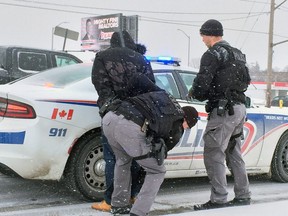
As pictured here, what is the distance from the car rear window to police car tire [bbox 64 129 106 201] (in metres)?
0.62

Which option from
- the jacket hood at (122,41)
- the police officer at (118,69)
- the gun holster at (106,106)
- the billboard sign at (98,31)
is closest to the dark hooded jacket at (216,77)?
the police officer at (118,69)

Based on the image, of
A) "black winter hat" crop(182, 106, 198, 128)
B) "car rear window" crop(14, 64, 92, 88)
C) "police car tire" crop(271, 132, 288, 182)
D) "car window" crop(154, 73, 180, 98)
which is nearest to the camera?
"black winter hat" crop(182, 106, 198, 128)

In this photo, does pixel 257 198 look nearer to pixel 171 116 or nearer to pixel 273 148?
pixel 273 148

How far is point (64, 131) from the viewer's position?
14.6 ft

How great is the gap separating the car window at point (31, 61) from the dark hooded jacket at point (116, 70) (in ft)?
21.8

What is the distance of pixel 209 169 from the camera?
4.48 m

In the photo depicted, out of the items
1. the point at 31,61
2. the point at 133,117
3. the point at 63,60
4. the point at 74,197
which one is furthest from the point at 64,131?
the point at 63,60

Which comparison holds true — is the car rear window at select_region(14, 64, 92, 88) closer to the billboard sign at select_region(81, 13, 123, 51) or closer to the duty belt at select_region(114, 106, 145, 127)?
the duty belt at select_region(114, 106, 145, 127)

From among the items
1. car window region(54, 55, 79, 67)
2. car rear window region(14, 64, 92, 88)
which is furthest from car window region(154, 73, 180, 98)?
car window region(54, 55, 79, 67)

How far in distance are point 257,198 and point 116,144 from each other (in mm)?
2264

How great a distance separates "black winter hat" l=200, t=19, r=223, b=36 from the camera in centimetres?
443

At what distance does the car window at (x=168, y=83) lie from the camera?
5246 millimetres

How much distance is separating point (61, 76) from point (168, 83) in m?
1.15

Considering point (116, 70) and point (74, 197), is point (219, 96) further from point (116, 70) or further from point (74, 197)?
point (74, 197)
